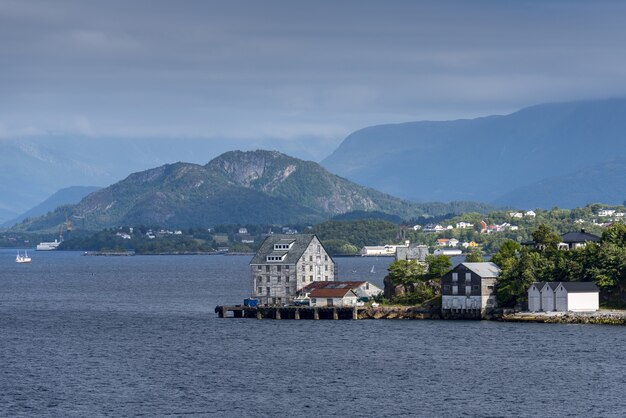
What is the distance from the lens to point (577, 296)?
127375 millimetres

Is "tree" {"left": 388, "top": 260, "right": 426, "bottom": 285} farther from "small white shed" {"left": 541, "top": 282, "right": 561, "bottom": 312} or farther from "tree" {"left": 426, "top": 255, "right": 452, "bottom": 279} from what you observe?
"small white shed" {"left": 541, "top": 282, "right": 561, "bottom": 312}

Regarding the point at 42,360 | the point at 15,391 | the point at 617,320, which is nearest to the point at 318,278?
the point at 617,320

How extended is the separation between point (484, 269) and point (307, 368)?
1441 inches

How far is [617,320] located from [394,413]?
47245 millimetres

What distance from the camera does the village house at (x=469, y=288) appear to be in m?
131

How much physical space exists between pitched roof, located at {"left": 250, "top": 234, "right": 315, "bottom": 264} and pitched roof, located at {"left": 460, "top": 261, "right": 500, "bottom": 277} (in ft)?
66.4

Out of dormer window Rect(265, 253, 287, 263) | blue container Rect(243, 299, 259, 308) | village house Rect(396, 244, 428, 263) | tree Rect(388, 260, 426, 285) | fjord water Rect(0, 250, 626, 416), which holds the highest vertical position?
village house Rect(396, 244, 428, 263)

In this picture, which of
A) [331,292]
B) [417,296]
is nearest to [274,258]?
[331,292]

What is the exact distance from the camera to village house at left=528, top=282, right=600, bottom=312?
417ft

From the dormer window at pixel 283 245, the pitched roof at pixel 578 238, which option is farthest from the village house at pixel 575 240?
the dormer window at pixel 283 245

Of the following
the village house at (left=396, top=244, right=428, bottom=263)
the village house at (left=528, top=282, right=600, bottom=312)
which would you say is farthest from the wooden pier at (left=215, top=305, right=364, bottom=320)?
the village house at (left=396, top=244, right=428, bottom=263)

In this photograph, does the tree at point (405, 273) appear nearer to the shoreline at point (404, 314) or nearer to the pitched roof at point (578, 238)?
the shoreline at point (404, 314)

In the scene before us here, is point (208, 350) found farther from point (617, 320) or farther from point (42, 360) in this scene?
point (617, 320)

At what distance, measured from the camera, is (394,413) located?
3211 inches
